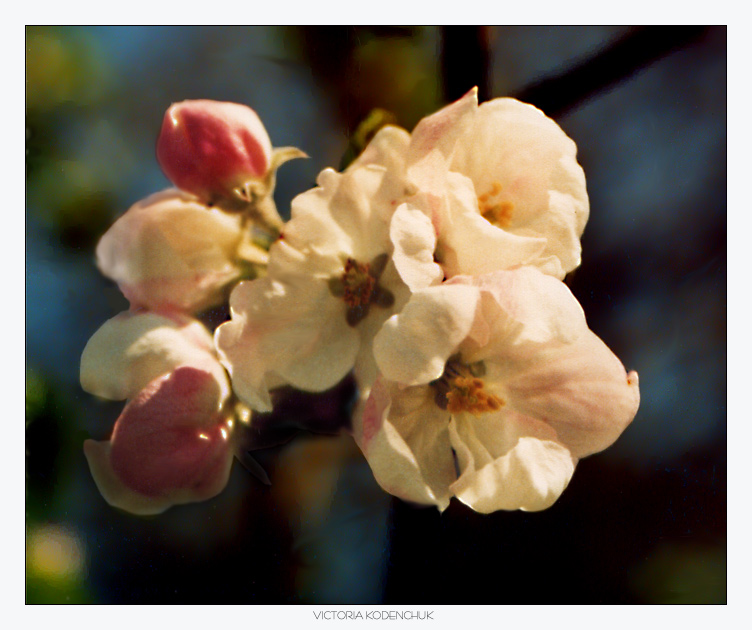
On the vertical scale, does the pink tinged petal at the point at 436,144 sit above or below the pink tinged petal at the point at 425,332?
above

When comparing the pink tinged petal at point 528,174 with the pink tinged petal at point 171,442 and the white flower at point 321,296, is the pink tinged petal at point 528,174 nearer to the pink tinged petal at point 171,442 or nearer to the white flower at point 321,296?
the white flower at point 321,296

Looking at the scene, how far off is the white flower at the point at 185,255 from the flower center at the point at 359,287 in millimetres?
68

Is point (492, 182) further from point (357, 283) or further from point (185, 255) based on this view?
point (185, 255)

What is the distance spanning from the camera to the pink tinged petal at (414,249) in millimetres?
479

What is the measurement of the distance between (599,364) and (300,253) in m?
0.24

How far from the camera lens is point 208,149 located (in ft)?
1.90

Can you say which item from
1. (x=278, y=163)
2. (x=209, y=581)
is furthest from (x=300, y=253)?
(x=209, y=581)

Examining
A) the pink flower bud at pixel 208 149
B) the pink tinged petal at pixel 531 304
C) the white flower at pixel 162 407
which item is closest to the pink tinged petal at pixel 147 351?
the white flower at pixel 162 407

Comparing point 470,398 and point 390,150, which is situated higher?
point 390,150

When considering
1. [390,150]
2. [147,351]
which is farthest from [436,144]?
[147,351]

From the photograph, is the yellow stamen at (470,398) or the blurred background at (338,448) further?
the blurred background at (338,448)

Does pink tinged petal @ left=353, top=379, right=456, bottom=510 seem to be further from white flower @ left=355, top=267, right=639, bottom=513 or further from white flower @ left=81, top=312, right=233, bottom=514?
white flower @ left=81, top=312, right=233, bottom=514

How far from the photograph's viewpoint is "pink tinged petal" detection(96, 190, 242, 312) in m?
0.58

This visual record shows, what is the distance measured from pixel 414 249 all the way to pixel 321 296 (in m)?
0.11
